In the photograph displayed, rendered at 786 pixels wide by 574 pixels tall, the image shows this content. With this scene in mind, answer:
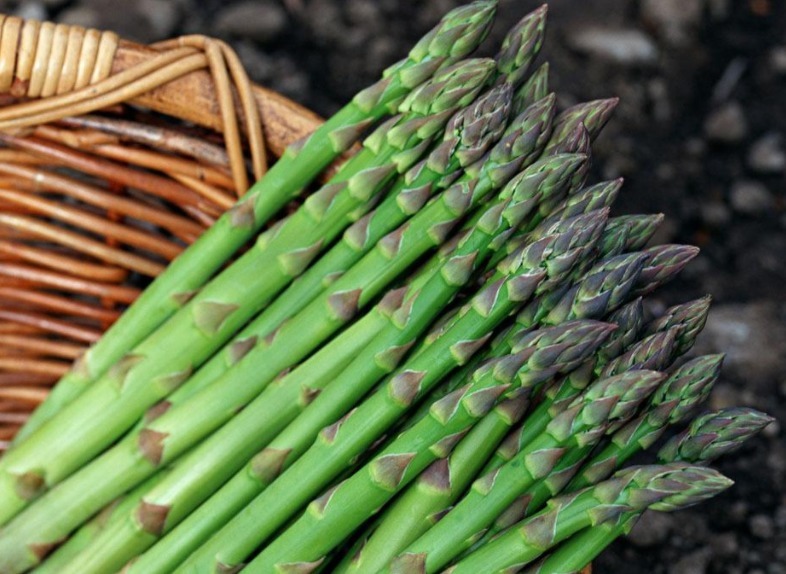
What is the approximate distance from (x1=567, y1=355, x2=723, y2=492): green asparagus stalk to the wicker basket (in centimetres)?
71

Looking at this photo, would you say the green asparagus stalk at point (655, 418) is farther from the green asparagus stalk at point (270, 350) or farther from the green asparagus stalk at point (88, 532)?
the green asparagus stalk at point (88, 532)

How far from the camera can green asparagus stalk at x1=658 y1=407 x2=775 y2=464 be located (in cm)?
126

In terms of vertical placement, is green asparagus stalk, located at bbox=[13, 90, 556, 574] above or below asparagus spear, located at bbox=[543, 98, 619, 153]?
above

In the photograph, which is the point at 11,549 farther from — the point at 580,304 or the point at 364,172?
the point at 580,304

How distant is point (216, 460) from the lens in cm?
139

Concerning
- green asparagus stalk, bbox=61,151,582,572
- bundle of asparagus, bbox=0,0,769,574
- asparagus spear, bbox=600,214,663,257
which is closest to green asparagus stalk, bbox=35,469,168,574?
bundle of asparagus, bbox=0,0,769,574

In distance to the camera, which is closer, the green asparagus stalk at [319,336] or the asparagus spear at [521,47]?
the green asparagus stalk at [319,336]

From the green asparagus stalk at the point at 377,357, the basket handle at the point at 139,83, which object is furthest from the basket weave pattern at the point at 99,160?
the green asparagus stalk at the point at 377,357

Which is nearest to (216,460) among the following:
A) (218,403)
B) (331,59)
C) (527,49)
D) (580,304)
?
(218,403)

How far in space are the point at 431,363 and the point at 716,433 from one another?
0.37 meters

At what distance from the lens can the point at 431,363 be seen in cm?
125

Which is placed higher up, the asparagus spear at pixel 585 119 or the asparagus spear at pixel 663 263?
the asparagus spear at pixel 585 119

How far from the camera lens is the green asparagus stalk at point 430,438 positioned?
1.20m

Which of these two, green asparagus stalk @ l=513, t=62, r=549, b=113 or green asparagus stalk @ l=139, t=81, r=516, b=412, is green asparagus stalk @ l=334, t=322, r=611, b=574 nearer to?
green asparagus stalk @ l=139, t=81, r=516, b=412
